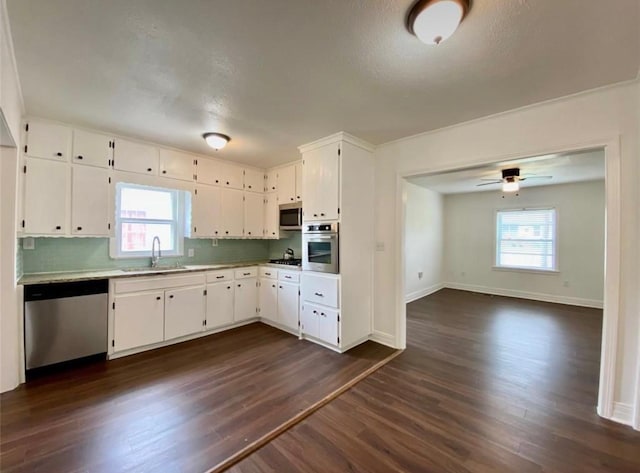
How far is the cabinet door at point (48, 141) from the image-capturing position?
280cm

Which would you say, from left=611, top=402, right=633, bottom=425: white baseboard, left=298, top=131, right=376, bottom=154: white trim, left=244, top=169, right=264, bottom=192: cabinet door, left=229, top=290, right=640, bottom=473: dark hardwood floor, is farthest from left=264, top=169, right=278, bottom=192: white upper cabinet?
left=611, top=402, right=633, bottom=425: white baseboard

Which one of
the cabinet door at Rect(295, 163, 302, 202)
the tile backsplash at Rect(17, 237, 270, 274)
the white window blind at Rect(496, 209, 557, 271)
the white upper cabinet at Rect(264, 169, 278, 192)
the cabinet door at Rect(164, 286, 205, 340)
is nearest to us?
the tile backsplash at Rect(17, 237, 270, 274)

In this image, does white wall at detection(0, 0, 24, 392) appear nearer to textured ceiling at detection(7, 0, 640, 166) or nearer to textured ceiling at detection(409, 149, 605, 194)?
textured ceiling at detection(7, 0, 640, 166)

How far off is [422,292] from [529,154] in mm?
4490

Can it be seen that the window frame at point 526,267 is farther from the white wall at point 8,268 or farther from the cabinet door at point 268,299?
the white wall at point 8,268

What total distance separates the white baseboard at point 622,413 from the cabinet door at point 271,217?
415 centimetres

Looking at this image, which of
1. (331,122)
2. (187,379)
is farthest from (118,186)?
(331,122)

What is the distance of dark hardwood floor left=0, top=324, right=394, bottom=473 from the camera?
1759 mm

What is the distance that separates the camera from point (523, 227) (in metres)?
6.43

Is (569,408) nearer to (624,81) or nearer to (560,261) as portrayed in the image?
(624,81)

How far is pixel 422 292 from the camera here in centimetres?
651

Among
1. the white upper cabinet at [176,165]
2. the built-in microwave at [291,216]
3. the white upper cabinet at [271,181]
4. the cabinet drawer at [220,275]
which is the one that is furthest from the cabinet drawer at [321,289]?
the white upper cabinet at [176,165]

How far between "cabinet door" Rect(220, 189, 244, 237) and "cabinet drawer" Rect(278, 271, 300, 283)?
1029mm

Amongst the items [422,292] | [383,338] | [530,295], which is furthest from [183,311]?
[530,295]
